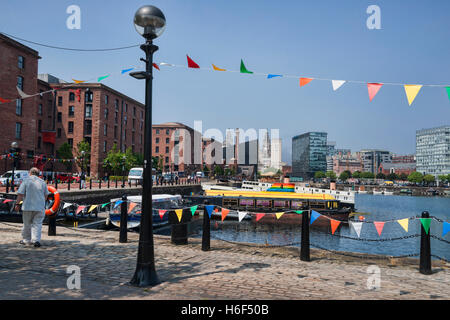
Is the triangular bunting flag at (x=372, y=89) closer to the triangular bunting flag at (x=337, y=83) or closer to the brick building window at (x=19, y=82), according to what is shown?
the triangular bunting flag at (x=337, y=83)

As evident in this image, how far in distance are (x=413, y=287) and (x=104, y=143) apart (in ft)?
208

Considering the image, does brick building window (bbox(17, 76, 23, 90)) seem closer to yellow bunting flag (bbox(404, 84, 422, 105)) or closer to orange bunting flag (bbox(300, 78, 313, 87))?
orange bunting flag (bbox(300, 78, 313, 87))

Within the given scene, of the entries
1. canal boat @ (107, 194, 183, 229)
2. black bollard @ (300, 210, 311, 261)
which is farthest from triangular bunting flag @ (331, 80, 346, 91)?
canal boat @ (107, 194, 183, 229)

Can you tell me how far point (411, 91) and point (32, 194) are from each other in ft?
34.6

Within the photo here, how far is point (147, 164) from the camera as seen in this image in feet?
20.2

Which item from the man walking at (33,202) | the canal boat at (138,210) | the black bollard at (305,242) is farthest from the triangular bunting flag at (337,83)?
the canal boat at (138,210)

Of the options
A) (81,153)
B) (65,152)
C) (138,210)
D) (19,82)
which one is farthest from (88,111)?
(138,210)

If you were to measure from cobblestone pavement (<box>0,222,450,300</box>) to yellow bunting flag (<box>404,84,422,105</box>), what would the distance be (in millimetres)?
4464

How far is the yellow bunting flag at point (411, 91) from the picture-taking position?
28.8 feet

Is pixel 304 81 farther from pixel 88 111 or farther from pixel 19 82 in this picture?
pixel 88 111

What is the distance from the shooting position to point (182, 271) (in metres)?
6.87

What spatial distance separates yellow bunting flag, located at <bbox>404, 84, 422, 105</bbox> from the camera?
8766 mm
